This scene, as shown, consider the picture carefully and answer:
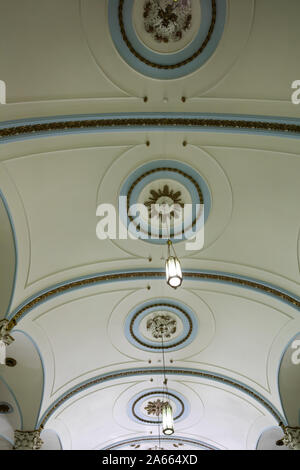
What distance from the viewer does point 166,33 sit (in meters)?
5.57

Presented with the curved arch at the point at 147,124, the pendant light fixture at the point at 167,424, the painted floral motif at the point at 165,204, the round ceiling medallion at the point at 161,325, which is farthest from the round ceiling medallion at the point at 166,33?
the pendant light fixture at the point at 167,424

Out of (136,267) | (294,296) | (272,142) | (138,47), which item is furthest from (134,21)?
(294,296)

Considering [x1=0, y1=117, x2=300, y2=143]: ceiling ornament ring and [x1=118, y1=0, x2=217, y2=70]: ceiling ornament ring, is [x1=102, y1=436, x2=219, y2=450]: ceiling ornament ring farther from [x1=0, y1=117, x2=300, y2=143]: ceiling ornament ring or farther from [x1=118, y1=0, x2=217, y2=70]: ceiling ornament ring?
[x1=118, y1=0, x2=217, y2=70]: ceiling ornament ring

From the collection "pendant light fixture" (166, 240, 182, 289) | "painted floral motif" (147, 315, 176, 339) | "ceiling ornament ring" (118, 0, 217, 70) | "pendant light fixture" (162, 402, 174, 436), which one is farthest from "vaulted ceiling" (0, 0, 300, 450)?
"pendant light fixture" (162, 402, 174, 436)

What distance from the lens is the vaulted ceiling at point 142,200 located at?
18.6ft

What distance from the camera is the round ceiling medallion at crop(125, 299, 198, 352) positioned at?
9828 mm

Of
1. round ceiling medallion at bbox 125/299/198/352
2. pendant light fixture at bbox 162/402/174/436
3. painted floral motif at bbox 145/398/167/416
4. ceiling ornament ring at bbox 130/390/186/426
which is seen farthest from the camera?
painted floral motif at bbox 145/398/167/416

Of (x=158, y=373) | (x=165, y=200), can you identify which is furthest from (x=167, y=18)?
(x=158, y=373)

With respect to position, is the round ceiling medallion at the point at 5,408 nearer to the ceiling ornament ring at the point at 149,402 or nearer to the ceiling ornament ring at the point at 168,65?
the ceiling ornament ring at the point at 149,402

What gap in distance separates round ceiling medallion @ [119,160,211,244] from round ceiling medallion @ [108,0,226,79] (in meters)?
1.80

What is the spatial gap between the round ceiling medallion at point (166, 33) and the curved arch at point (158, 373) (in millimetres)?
8820

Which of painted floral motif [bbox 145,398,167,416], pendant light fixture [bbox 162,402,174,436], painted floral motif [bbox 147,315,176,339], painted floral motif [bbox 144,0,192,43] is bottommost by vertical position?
pendant light fixture [bbox 162,402,174,436]

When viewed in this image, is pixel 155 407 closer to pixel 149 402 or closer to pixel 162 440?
pixel 149 402

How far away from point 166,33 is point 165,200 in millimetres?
3031
